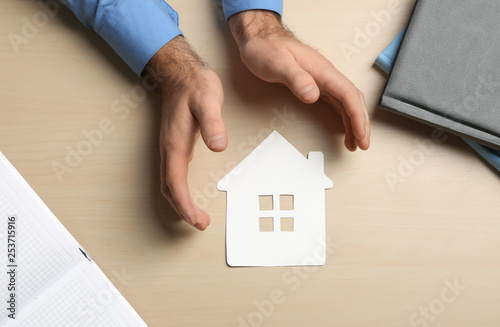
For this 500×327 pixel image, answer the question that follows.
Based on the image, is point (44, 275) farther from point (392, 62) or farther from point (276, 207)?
point (392, 62)

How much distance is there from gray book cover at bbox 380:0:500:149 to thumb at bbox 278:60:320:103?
0.12m

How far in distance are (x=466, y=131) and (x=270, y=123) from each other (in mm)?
280

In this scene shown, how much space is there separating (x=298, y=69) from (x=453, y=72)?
228 millimetres

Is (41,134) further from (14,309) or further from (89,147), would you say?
(14,309)

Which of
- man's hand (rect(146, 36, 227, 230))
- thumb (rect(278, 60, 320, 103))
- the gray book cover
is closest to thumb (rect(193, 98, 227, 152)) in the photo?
man's hand (rect(146, 36, 227, 230))

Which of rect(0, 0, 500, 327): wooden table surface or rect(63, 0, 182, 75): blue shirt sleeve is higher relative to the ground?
rect(63, 0, 182, 75): blue shirt sleeve

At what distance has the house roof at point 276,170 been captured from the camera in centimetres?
70

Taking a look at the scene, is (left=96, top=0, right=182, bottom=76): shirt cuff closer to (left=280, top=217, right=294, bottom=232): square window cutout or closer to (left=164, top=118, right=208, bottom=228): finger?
(left=164, top=118, right=208, bottom=228): finger

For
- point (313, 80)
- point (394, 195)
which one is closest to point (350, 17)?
point (313, 80)

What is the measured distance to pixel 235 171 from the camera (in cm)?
71

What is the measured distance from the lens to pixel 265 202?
704mm

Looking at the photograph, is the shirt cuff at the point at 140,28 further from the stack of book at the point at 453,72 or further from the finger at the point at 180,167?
the stack of book at the point at 453,72

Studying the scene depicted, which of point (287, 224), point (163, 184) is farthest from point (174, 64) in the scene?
point (287, 224)

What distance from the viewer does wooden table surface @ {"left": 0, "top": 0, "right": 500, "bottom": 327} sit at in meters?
0.68
